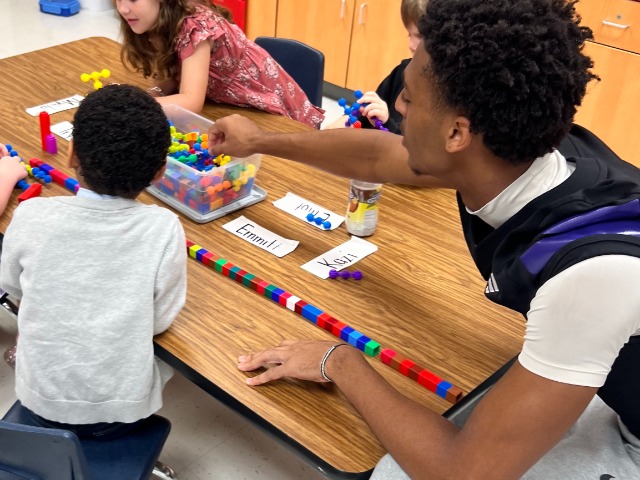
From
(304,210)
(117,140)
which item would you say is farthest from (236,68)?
(117,140)

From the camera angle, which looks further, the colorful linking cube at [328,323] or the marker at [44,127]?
the marker at [44,127]

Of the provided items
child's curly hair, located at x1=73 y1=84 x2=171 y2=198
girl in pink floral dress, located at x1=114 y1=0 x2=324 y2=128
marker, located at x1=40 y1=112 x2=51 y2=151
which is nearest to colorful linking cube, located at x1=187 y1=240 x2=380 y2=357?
child's curly hair, located at x1=73 y1=84 x2=171 y2=198

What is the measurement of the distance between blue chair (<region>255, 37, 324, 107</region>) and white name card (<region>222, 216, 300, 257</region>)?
1.12m

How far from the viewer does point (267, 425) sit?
1.23 meters

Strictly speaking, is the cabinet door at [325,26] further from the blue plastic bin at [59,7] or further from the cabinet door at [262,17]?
the blue plastic bin at [59,7]

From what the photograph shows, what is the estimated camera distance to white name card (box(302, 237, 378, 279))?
1.61m

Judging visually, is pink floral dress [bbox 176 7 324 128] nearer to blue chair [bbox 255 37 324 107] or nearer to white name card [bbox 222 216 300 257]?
blue chair [bbox 255 37 324 107]

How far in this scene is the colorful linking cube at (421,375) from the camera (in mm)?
1312

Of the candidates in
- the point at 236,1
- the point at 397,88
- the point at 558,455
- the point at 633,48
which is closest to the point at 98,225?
the point at 558,455

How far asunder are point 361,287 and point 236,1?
3492 mm

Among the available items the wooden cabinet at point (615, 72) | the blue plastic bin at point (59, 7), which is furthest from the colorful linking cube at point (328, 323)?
the blue plastic bin at point (59, 7)

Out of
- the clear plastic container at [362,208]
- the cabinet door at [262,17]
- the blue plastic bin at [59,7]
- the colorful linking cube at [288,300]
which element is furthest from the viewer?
the blue plastic bin at [59,7]

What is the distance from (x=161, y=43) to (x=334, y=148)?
2.95 ft

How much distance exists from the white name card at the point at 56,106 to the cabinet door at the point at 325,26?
7.69 feet
